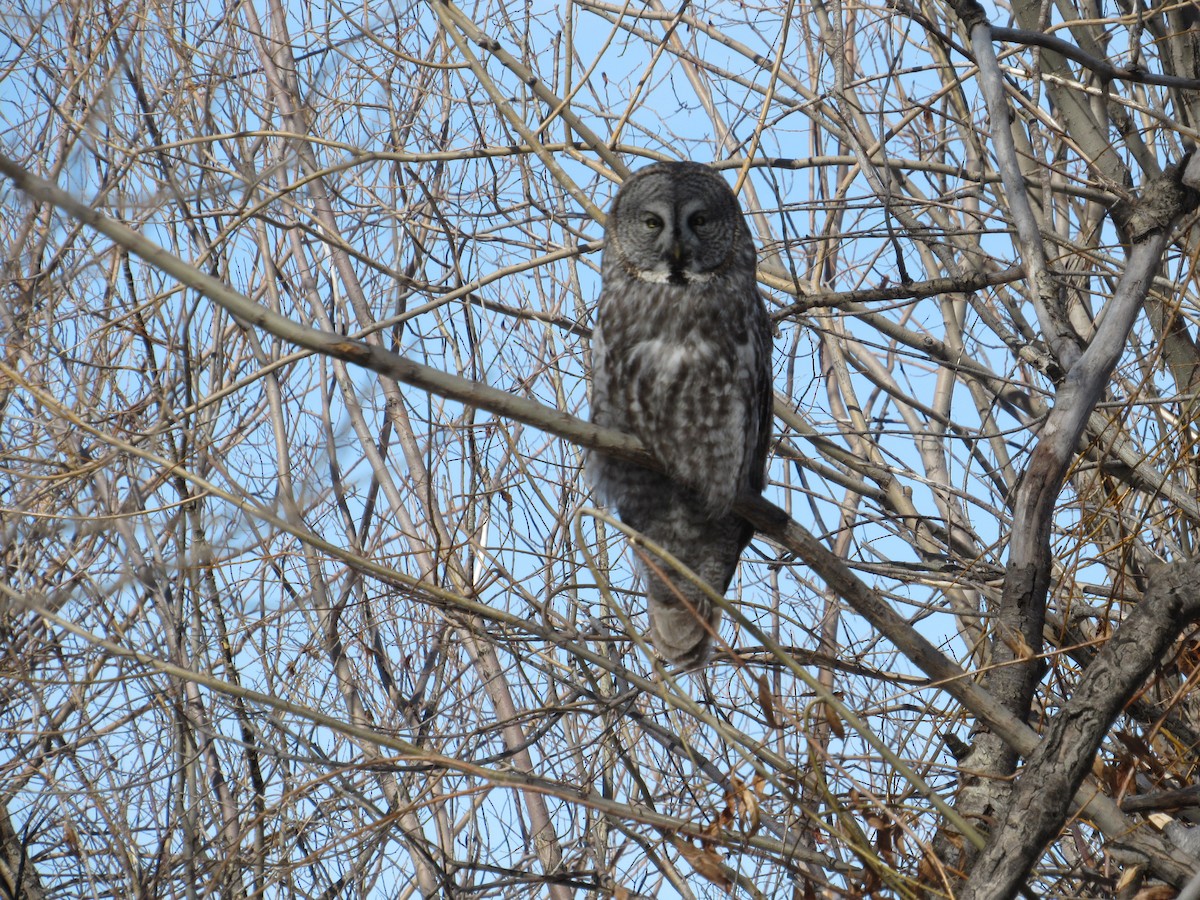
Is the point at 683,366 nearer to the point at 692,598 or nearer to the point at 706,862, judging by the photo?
the point at 692,598

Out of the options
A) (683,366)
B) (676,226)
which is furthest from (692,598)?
(676,226)

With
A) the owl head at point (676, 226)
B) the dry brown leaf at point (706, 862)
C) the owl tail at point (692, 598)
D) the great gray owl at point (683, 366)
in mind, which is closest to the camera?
the dry brown leaf at point (706, 862)

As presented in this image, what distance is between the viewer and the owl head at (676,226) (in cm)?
376

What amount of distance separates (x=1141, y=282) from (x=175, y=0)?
400cm

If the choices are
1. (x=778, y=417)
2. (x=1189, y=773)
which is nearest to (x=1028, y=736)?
(x=1189, y=773)

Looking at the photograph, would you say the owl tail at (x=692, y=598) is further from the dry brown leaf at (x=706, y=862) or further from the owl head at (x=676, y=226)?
the dry brown leaf at (x=706, y=862)

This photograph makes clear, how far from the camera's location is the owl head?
376cm

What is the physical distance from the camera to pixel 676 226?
381 centimetres

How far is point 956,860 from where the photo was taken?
2.94 m

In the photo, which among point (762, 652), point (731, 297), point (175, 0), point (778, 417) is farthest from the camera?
point (175, 0)

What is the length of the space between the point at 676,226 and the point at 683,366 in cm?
48

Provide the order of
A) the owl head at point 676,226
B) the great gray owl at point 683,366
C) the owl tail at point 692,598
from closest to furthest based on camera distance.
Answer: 1. the great gray owl at point 683,366
2. the owl head at point 676,226
3. the owl tail at point 692,598

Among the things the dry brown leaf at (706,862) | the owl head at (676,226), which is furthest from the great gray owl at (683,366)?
the dry brown leaf at (706,862)

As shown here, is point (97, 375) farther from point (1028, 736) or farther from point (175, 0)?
point (1028, 736)
